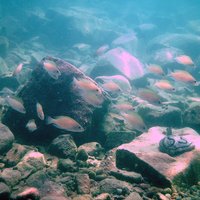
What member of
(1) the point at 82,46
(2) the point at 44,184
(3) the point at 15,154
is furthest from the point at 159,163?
(1) the point at 82,46

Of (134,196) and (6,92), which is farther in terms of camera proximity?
(6,92)

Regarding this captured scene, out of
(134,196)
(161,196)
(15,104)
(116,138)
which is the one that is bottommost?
(161,196)

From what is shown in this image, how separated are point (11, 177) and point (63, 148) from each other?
1753mm

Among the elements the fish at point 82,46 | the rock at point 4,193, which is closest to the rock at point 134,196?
the rock at point 4,193

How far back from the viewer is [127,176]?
18.3 ft

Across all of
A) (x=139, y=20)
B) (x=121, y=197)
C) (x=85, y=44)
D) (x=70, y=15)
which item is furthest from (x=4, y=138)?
(x=139, y=20)

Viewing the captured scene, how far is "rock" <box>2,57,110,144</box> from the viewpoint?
7.80 metres

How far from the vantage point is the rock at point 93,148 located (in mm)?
7188

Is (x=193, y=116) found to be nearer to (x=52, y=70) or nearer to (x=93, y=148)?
(x=93, y=148)

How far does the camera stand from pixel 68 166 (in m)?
6.05

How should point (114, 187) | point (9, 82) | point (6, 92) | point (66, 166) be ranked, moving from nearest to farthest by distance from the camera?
point (114, 187) < point (66, 166) < point (6, 92) < point (9, 82)

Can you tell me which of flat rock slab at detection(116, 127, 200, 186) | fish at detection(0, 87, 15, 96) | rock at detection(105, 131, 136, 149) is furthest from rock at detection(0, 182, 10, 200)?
fish at detection(0, 87, 15, 96)

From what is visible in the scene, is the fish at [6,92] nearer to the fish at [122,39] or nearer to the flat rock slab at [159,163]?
the flat rock slab at [159,163]

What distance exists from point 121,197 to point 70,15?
2795cm
